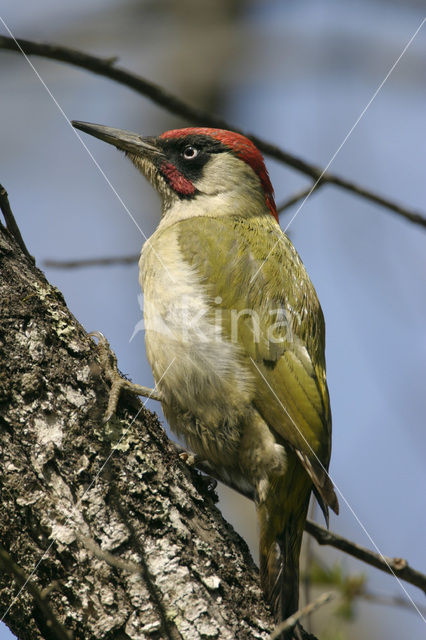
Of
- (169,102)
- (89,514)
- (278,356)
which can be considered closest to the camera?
(89,514)

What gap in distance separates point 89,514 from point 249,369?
3.75 ft

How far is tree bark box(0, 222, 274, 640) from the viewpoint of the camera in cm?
233

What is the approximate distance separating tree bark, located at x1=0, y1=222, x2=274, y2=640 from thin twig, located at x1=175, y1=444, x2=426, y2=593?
0.53 m

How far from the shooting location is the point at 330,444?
342cm

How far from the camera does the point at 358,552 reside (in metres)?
3.02

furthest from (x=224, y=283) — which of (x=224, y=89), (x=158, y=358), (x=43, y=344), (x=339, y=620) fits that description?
(x=224, y=89)

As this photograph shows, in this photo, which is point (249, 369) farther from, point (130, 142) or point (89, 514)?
point (130, 142)

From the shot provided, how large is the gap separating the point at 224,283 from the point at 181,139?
1561 millimetres

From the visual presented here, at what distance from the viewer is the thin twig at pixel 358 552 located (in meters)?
2.83

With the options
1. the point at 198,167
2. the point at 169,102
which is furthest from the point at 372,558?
the point at 198,167

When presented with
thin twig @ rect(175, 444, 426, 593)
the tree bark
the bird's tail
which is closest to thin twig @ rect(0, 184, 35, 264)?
the tree bark

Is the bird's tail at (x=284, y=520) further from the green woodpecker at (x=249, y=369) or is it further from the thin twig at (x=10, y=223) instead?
the thin twig at (x=10, y=223)

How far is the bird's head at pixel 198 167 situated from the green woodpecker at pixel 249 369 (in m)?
0.68

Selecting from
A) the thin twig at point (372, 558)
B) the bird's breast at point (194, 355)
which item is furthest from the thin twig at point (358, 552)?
the bird's breast at point (194, 355)
